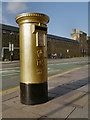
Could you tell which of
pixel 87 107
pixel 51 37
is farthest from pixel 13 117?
pixel 51 37

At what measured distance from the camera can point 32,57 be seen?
120 inches

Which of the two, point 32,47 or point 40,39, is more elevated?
point 40,39

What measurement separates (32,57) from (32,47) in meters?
0.25

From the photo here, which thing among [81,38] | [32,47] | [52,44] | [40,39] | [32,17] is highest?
[81,38]

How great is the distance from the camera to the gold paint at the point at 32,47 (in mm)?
3031

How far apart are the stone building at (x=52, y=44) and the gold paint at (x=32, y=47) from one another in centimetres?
2093

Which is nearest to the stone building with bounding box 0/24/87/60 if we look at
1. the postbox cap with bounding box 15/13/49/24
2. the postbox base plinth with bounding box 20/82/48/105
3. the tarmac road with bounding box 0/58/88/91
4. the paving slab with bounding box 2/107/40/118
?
the tarmac road with bounding box 0/58/88/91

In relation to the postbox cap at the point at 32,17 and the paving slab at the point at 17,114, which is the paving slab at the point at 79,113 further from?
the postbox cap at the point at 32,17

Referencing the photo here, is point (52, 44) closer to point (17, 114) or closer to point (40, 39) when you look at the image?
point (40, 39)

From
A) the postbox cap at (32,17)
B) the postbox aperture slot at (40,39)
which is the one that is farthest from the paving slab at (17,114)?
the postbox cap at (32,17)

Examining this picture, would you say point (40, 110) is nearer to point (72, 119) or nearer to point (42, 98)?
point (42, 98)

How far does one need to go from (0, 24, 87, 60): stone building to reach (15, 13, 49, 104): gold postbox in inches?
825

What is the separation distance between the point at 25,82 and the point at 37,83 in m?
0.32

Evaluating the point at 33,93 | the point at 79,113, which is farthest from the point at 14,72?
the point at 79,113
